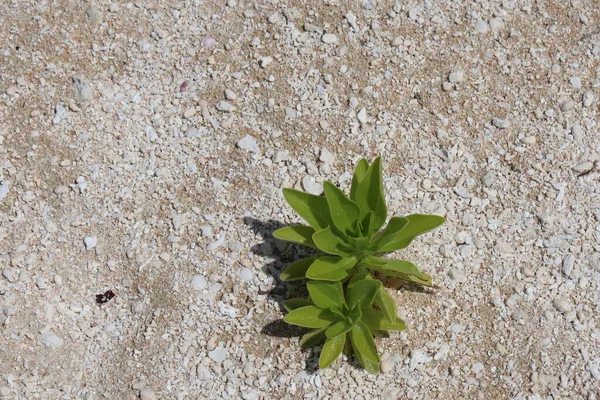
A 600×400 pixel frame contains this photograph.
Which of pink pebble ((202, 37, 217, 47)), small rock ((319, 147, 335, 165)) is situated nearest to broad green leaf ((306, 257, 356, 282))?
small rock ((319, 147, 335, 165))

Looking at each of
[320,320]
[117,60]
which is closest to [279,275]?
[320,320]

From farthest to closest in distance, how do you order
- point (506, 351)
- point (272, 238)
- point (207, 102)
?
point (207, 102) < point (272, 238) < point (506, 351)

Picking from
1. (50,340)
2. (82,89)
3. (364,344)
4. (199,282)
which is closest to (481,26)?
(364,344)

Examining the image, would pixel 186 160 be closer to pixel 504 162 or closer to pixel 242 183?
pixel 242 183

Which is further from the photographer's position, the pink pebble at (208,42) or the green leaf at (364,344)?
the pink pebble at (208,42)

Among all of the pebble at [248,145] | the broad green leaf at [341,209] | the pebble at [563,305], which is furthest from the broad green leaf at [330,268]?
the pebble at [563,305]

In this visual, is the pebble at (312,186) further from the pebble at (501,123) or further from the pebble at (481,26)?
the pebble at (481,26)

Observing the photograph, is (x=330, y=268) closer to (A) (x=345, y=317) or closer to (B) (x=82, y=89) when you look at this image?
(A) (x=345, y=317)
